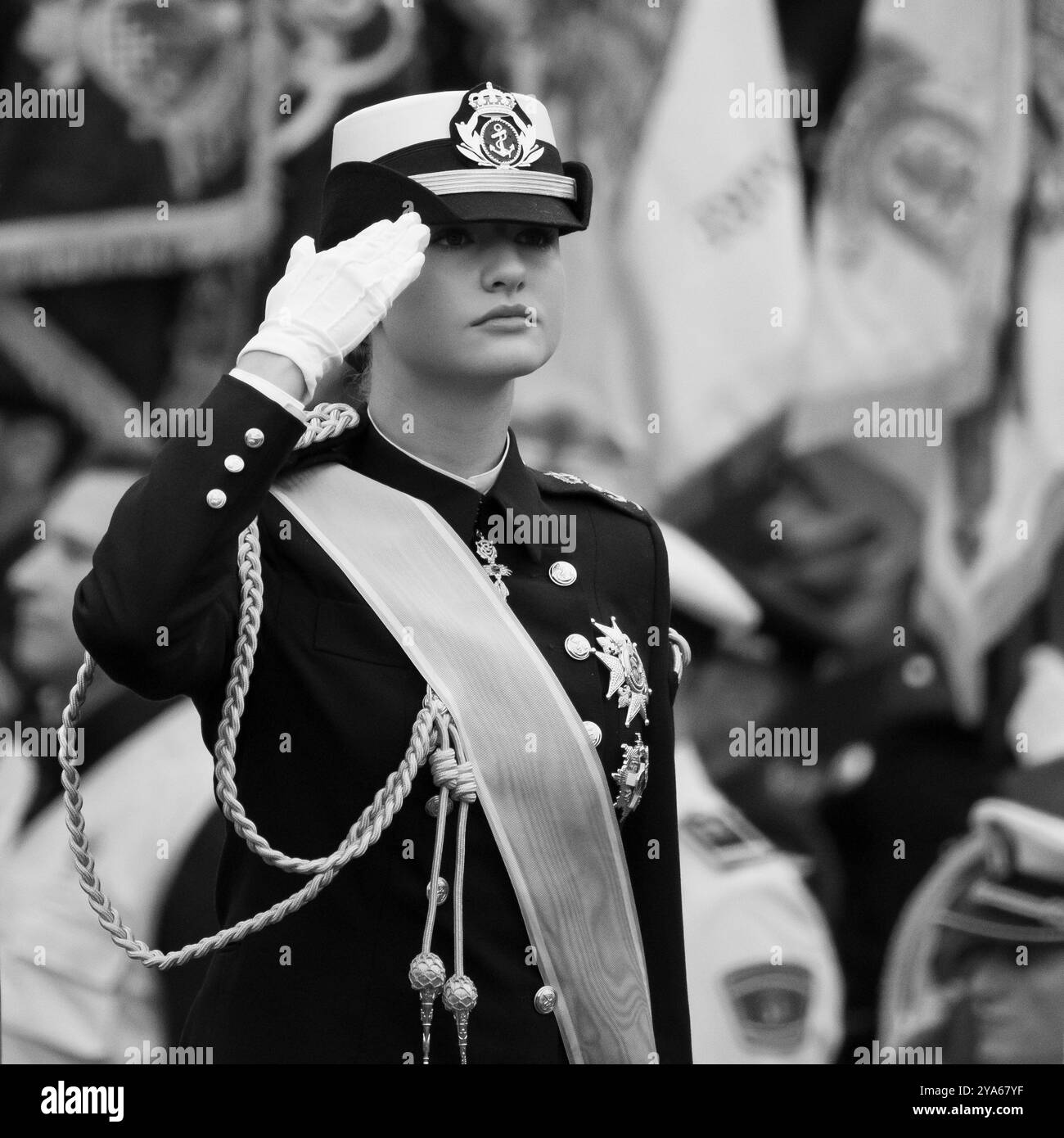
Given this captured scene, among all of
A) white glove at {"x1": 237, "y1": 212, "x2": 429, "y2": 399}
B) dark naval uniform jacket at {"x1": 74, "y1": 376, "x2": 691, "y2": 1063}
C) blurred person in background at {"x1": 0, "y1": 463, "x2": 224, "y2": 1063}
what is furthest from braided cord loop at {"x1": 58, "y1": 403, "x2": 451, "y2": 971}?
blurred person in background at {"x1": 0, "y1": 463, "x2": 224, "y2": 1063}

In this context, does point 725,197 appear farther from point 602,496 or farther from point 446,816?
point 446,816

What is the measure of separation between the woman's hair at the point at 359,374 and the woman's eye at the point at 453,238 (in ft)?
0.83

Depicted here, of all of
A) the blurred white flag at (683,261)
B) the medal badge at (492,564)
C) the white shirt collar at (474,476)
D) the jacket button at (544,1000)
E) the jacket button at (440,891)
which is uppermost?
the blurred white flag at (683,261)

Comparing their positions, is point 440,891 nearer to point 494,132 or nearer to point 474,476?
point 474,476

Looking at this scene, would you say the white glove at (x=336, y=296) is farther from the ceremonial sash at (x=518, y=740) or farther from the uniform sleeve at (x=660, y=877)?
the uniform sleeve at (x=660, y=877)

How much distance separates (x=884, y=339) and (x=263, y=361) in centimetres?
219

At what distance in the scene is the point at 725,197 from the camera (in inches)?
146

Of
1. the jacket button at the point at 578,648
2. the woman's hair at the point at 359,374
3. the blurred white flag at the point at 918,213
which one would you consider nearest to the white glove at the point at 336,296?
the woman's hair at the point at 359,374

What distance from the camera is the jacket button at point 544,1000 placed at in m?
1.96

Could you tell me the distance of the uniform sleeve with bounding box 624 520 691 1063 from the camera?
2154 millimetres

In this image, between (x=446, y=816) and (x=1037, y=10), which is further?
(x=1037, y=10)

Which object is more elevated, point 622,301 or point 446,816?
point 622,301

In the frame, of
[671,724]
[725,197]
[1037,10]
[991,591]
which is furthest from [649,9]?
[671,724]
